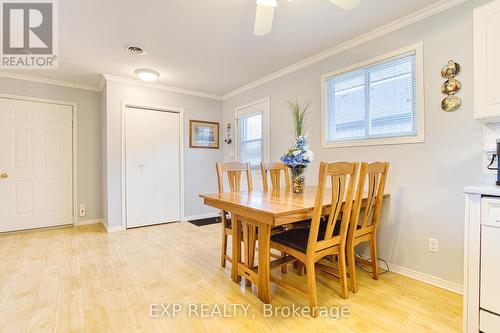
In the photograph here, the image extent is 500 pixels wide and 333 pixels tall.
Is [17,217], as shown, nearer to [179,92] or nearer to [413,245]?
[179,92]

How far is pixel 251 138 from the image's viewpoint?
4.25 metres

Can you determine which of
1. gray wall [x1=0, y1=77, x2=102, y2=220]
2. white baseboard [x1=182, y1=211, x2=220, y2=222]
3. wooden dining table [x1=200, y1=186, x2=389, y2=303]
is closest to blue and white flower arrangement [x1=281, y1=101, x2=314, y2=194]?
wooden dining table [x1=200, y1=186, x2=389, y2=303]

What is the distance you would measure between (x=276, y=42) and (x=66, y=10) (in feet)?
6.46

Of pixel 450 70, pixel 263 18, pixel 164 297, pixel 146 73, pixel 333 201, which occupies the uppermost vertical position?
pixel 146 73

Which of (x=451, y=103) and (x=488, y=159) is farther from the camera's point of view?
(x=451, y=103)

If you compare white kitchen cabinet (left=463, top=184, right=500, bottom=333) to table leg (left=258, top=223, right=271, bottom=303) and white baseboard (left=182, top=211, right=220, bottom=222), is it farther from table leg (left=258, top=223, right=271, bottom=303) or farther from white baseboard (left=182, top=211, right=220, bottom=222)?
A: white baseboard (left=182, top=211, right=220, bottom=222)

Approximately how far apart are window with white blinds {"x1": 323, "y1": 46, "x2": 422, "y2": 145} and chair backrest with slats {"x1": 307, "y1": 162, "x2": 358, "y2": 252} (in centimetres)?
97

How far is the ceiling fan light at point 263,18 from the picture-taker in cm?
165

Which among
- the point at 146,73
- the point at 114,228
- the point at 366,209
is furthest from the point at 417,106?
the point at 114,228

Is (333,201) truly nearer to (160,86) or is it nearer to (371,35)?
(371,35)

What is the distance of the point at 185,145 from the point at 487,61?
3929 mm

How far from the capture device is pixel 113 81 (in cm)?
367

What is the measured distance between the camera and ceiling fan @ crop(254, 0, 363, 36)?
158 cm

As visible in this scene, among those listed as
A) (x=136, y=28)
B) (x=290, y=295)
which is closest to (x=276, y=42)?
(x=136, y=28)
